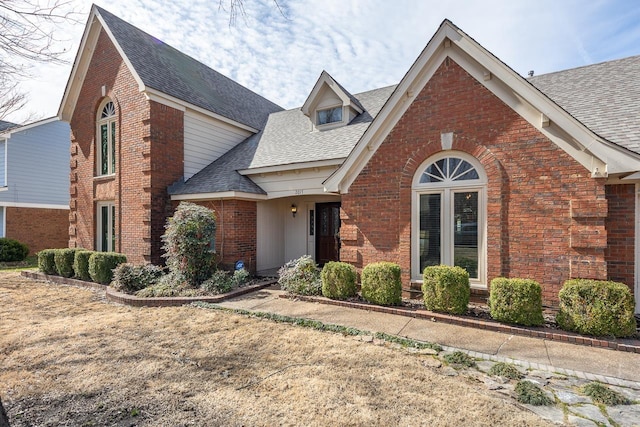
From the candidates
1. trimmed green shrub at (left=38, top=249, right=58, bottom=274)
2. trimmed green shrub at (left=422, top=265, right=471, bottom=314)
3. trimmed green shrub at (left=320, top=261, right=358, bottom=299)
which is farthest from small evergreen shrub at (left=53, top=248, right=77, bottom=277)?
trimmed green shrub at (left=422, top=265, right=471, bottom=314)

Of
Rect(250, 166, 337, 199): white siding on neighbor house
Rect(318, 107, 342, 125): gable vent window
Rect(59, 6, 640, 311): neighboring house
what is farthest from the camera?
Rect(318, 107, 342, 125): gable vent window

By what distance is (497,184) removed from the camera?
6.56 metres

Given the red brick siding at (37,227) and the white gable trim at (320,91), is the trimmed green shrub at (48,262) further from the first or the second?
the white gable trim at (320,91)

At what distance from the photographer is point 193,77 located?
1392 cm

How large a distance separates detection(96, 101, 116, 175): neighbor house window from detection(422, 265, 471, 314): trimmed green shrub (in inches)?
487

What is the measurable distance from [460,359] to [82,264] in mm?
12116

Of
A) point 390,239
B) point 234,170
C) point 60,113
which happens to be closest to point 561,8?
point 390,239

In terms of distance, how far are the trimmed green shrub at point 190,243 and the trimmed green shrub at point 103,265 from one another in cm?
250

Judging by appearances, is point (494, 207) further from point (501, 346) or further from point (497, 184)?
point (501, 346)

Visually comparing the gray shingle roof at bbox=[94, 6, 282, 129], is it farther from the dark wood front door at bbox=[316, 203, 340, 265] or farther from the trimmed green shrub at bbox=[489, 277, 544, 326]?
the trimmed green shrub at bbox=[489, 277, 544, 326]

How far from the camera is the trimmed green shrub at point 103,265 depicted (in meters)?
10.4

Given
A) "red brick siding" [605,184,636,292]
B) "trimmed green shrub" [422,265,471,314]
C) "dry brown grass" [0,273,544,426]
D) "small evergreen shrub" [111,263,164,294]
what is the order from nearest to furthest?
"dry brown grass" [0,273,544,426], "red brick siding" [605,184,636,292], "trimmed green shrub" [422,265,471,314], "small evergreen shrub" [111,263,164,294]

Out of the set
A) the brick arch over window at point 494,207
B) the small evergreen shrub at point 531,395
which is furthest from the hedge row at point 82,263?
the small evergreen shrub at point 531,395

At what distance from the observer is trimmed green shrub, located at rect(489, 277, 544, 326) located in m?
5.54
